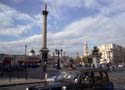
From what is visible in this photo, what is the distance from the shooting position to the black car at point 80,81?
11.6 m

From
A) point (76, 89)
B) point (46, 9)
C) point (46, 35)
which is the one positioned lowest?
point (76, 89)

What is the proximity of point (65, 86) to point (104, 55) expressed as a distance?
181 m

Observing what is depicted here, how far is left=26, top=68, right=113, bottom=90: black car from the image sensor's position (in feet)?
38.0

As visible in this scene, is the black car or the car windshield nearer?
the black car

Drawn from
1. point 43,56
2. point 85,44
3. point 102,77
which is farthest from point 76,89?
point 85,44

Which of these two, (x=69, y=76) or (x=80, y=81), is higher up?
(x=69, y=76)

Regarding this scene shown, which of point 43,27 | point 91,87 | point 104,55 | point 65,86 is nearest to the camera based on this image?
point 65,86

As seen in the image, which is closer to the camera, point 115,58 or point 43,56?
point 43,56

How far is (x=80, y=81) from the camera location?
1215 centimetres

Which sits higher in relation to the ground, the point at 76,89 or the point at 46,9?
the point at 46,9

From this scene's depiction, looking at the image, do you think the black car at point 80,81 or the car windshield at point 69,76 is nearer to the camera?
the black car at point 80,81

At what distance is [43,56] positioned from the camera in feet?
331

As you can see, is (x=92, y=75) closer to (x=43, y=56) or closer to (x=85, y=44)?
(x=43, y=56)

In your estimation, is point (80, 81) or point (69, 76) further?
point (69, 76)
